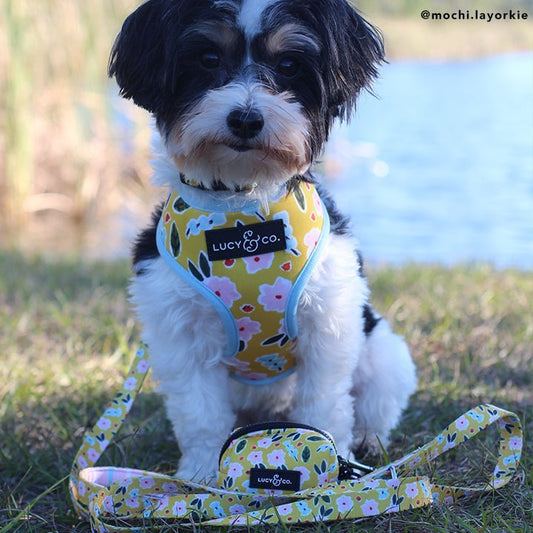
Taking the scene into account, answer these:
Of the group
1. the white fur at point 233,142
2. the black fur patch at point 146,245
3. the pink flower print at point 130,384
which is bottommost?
the pink flower print at point 130,384

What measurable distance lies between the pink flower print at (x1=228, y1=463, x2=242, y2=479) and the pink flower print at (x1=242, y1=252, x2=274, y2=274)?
60 centimetres

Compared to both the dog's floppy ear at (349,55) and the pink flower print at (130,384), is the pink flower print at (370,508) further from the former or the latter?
the dog's floppy ear at (349,55)

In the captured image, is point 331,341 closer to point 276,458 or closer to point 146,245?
point 276,458

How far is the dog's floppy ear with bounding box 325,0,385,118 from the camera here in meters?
2.68

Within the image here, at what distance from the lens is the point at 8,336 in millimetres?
4465

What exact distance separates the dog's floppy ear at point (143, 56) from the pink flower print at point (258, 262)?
568mm

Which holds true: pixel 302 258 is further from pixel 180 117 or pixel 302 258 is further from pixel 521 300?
pixel 521 300

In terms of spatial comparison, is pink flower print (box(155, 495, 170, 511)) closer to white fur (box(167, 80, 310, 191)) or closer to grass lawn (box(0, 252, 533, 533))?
grass lawn (box(0, 252, 533, 533))

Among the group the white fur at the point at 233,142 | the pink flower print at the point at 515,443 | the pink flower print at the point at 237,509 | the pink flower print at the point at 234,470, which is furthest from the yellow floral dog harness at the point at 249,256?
the pink flower print at the point at 515,443

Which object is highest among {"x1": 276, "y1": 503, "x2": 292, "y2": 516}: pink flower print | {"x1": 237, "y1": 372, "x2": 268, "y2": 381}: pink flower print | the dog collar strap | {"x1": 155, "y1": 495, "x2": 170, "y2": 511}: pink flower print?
the dog collar strap

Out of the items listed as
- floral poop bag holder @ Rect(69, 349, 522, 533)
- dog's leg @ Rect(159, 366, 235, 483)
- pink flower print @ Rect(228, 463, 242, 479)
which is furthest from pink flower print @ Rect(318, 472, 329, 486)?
dog's leg @ Rect(159, 366, 235, 483)

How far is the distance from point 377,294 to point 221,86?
2961mm

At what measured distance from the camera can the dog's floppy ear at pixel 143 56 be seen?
2672 millimetres

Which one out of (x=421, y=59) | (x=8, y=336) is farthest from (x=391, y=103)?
(x=8, y=336)
